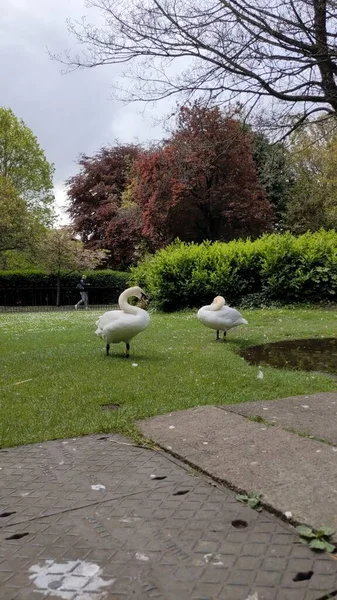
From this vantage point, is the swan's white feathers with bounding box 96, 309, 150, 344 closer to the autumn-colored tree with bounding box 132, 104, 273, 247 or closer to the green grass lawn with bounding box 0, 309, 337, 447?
the green grass lawn with bounding box 0, 309, 337, 447

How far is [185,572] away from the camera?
2113 millimetres

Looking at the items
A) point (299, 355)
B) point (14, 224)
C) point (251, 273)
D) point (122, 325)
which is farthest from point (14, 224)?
point (299, 355)

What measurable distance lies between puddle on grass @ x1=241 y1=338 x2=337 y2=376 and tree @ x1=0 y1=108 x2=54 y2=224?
30075 mm

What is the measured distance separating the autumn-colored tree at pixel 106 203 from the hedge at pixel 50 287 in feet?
12.1

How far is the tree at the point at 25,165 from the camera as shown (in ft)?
118

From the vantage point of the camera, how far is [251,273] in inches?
678

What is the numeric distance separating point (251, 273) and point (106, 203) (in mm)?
22425

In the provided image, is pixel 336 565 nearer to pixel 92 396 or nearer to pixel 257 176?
pixel 92 396

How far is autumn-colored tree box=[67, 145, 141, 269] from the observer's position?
33.8m

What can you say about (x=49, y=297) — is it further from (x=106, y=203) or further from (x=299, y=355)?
(x=299, y=355)

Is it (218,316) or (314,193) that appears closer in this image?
(218,316)

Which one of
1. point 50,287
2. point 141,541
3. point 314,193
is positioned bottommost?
point 141,541

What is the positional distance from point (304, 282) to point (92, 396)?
40.1ft

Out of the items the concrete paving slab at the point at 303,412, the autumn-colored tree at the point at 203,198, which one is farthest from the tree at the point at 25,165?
the concrete paving slab at the point at 303,412
